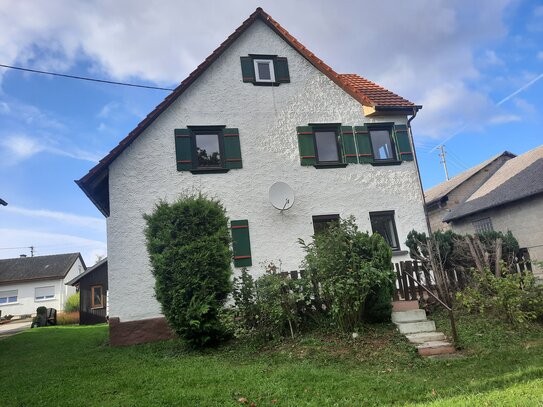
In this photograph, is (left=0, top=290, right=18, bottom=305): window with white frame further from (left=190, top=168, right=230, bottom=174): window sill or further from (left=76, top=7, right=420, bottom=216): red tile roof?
(left=190, top=168, right=230, bottom=174): window sill

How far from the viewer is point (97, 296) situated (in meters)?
22.7

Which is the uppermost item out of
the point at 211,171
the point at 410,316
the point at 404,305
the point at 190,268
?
the point at 211,171

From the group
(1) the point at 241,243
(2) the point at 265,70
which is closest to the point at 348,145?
(2) the point at 265,70

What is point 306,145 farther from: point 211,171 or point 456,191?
point 456,191

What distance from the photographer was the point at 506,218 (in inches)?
694

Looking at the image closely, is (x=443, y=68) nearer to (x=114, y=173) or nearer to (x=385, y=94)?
(x=385, y=94)

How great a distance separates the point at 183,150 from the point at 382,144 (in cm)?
707

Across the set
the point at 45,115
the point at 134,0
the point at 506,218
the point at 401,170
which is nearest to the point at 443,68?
the point at 401,170

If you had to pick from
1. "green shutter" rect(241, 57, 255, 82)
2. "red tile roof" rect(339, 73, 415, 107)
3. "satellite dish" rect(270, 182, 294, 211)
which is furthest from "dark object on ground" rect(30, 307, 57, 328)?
"red tile roof" rect(339, 73, 415, 107)

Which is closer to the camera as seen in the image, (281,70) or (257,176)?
(257,176)

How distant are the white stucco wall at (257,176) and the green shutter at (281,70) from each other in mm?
224

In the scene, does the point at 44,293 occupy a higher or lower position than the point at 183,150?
lower

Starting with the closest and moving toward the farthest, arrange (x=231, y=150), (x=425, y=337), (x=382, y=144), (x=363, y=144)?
(x=425, y=337), (x=231, y=150), (x=363, y=144), (x=382, y=144)

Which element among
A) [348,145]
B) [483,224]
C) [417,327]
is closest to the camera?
[417,327]
